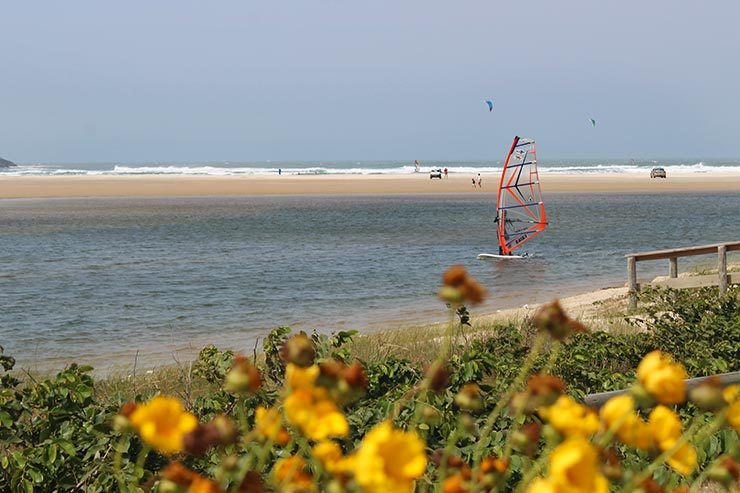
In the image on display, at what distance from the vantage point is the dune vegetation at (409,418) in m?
1.03

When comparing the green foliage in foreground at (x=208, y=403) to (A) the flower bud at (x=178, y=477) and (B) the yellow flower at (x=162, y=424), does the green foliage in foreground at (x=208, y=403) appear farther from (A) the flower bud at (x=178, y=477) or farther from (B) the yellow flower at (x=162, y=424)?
(B) the yellow flower at (x=162, y=424)

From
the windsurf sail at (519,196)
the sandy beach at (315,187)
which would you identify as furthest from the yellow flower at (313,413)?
the sandy beach at (315,187)

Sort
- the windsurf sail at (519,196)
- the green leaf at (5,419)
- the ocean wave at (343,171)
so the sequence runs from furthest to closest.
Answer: the ocean wave at (343,171) < the windsurf sail at (519,196) < the green leaf at (5,419)

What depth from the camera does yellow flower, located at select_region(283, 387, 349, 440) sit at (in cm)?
100

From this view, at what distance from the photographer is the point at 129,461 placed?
142 inches

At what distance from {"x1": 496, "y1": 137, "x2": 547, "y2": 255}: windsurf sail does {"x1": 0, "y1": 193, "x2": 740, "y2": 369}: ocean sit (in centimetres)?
88

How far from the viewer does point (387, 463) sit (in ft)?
Answer: 3.00

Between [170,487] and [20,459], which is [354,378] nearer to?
[170,487]

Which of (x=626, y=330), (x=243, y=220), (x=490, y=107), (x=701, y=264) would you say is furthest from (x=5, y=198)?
(x=626, y=330)

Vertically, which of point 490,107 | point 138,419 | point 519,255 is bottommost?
point 519,255

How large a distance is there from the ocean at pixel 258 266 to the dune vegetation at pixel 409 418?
422 cm

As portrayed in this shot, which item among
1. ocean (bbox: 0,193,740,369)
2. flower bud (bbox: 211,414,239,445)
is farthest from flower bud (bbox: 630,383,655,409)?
ocean (bbox: 0,193,740,369)

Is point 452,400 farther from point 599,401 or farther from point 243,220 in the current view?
point 243,220

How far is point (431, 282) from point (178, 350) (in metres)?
8.15
